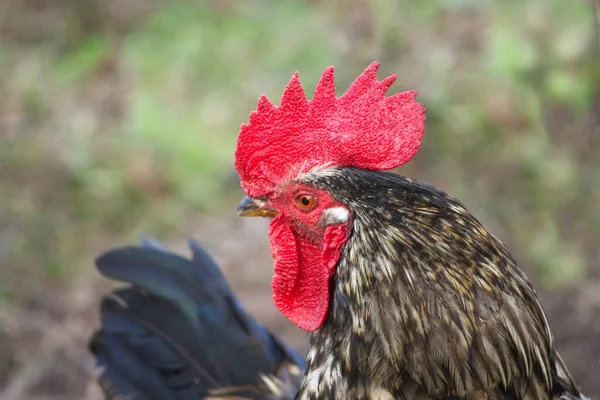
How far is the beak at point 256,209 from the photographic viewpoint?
239 cm

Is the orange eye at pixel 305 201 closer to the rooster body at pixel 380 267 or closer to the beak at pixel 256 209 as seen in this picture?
the rooster body at pixel 380 267

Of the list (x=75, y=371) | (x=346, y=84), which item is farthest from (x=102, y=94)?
(x=75, y=371)

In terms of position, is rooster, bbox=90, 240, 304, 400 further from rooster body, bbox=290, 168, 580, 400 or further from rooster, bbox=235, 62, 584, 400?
rooster body, bbox=290, 168, 580, 400

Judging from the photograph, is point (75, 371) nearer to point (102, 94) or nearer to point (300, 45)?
point (102, 94)

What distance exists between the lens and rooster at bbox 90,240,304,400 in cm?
308

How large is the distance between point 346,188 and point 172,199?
447cm

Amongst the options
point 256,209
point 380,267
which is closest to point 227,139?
point 256,209

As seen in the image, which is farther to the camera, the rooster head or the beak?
the beak

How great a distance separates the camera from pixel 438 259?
6.68 feet

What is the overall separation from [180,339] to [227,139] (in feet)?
12.7

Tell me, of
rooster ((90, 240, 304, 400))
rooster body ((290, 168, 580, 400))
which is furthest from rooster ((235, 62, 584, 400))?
rooster ((90, 240, 304, 400))

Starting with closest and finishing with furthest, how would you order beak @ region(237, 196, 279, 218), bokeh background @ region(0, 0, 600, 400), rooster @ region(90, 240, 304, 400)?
beak @ region(237, 196, 279, 218)
rooster @ region(90, 240, 304, 400)
bokeh background @ region(0, 0, 600, 400)

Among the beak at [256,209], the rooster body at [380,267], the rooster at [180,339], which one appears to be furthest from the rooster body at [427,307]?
the rooster at [180,339]

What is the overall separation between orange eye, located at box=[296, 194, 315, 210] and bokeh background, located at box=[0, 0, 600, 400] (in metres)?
2.69
